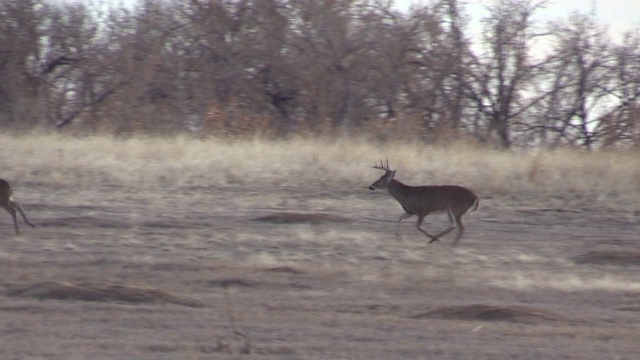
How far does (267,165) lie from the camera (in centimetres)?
2189

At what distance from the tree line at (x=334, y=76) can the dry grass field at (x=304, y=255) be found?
222 inches

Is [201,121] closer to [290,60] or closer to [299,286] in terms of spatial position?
[290,60]

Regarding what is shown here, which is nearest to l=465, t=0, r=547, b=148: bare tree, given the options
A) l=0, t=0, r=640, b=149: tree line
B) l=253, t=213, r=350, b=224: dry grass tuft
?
l=0, t=0, r=640, b=149: tree line

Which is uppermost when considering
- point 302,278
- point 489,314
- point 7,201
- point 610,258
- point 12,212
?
point 7,201

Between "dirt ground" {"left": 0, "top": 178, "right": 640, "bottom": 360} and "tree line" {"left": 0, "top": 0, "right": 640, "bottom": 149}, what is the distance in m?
10.4

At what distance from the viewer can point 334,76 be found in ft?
101

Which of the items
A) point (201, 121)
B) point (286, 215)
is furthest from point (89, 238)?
point (201, 121)

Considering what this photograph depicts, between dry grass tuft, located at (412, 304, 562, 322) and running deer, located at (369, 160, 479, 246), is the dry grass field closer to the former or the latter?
dry grass tuft, located at (412, 304, 562, 322)

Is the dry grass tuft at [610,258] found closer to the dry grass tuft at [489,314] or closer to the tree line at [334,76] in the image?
the dry grass tuft at [489,314]

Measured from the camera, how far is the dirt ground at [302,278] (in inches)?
343

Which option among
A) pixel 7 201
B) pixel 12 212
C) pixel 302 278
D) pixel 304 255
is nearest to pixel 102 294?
pixel 302 278

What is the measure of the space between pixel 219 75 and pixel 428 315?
22.4 m

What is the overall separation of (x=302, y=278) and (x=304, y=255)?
81.6 inches

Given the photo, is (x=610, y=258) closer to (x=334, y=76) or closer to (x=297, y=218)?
(x=297, y=218)
